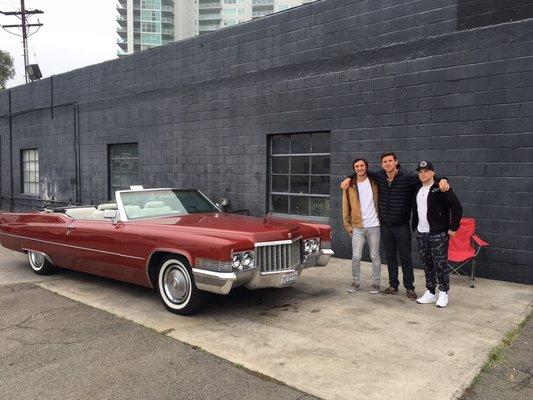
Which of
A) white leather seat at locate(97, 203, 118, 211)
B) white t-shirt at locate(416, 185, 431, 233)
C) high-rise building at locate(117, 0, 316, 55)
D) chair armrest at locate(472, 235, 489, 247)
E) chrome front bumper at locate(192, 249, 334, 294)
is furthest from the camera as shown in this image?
high-rise building at locate(117, 0, 316, 55)

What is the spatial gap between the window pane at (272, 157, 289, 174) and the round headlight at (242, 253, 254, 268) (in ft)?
14.7

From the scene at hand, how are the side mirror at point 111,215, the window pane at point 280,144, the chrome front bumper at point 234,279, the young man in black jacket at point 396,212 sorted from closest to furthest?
the chrome front bumper at point 234,279
the young man in black jacket at point 396,212
the side mirror at point 111,215
the window pane at point 280,144

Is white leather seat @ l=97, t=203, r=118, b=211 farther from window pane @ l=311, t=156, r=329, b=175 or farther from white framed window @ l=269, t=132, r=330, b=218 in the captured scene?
window pane @ l=311, t=156, r=329, b=175

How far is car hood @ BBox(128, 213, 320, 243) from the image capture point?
484cm

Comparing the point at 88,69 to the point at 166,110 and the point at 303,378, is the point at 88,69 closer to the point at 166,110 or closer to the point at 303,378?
the point at 166,110

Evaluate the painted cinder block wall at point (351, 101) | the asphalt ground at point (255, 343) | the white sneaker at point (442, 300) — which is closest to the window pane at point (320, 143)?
the painted cinder block wall at point (351, 101)

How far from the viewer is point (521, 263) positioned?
6.35 metres

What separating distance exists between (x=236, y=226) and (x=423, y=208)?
2.12 metres

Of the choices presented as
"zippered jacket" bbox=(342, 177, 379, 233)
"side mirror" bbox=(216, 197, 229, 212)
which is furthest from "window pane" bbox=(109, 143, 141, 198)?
"zippered jacket" bbox=(342, 177, 379, 233)

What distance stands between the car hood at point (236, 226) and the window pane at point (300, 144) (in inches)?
124

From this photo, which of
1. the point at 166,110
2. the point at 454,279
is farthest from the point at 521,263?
the point at 166,110

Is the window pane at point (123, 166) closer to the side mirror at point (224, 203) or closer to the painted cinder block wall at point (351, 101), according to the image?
the painted cinder block wall at point (351, 101)

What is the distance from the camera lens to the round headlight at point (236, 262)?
4.58 meters

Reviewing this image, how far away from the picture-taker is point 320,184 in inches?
339
